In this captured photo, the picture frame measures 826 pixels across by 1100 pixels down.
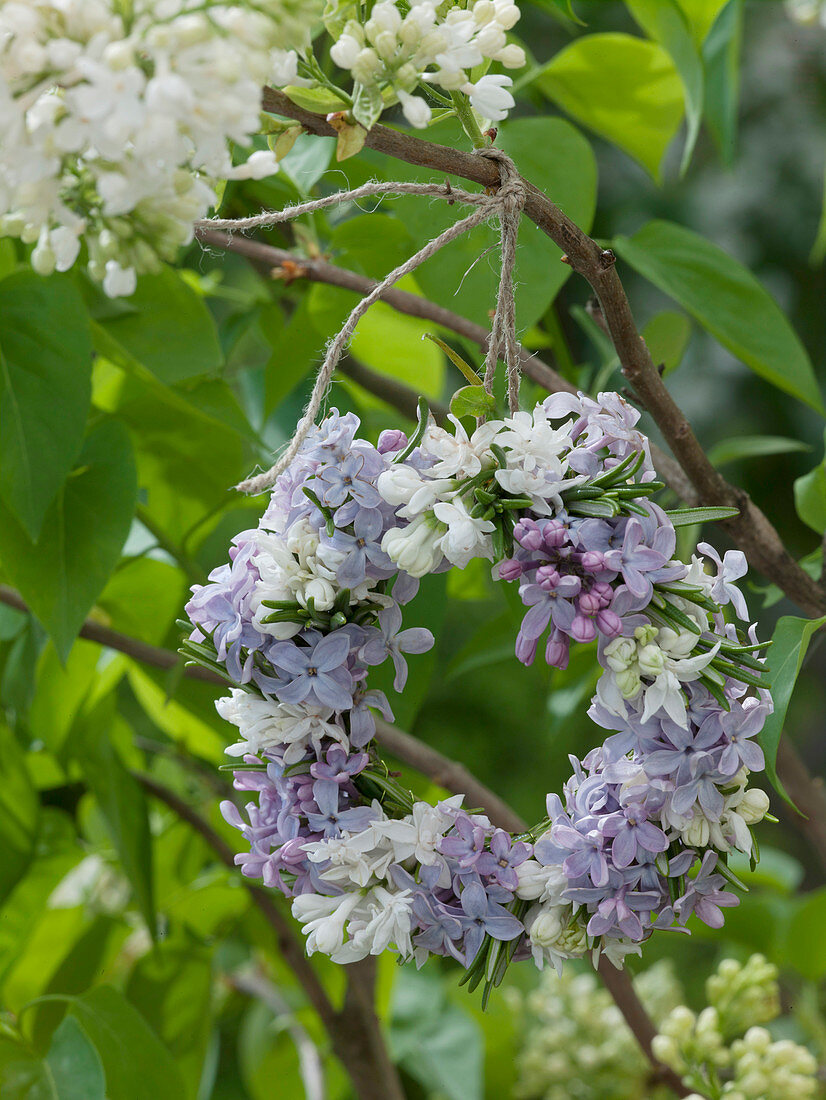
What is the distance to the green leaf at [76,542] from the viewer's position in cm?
38

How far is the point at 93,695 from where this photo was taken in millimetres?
532

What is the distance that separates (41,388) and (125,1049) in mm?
266

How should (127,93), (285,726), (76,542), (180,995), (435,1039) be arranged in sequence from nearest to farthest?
(127,93) → (285,726) → (76,542) → (180,995) → (435,1039)

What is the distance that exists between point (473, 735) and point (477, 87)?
Result: 5.73ft

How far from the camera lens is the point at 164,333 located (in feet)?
1.46

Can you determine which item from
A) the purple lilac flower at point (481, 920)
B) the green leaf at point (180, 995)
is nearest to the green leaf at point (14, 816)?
the green leaf at point (180, 995)

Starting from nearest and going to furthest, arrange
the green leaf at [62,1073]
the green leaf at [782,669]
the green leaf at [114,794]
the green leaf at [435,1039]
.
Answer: the green leaf at [782,669]
the green leaf at [62,1073]
the green leaf at [114,794]
the green leaf at [435,1039]

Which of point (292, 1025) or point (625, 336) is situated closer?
point (625, 336)

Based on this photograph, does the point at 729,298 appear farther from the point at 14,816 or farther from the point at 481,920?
the point at 14,816

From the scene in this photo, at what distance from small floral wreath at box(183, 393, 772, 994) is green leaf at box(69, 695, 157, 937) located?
Answer: 8.6 inches

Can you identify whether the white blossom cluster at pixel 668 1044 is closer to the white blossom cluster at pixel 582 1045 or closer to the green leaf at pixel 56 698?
the white blossom cluster at pixel 582 1045

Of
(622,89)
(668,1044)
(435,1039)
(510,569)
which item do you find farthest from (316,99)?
(435,1039)

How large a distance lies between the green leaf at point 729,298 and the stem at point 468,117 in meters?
0.18

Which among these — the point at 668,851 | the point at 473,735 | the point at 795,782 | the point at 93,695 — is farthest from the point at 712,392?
the point at 668,851
